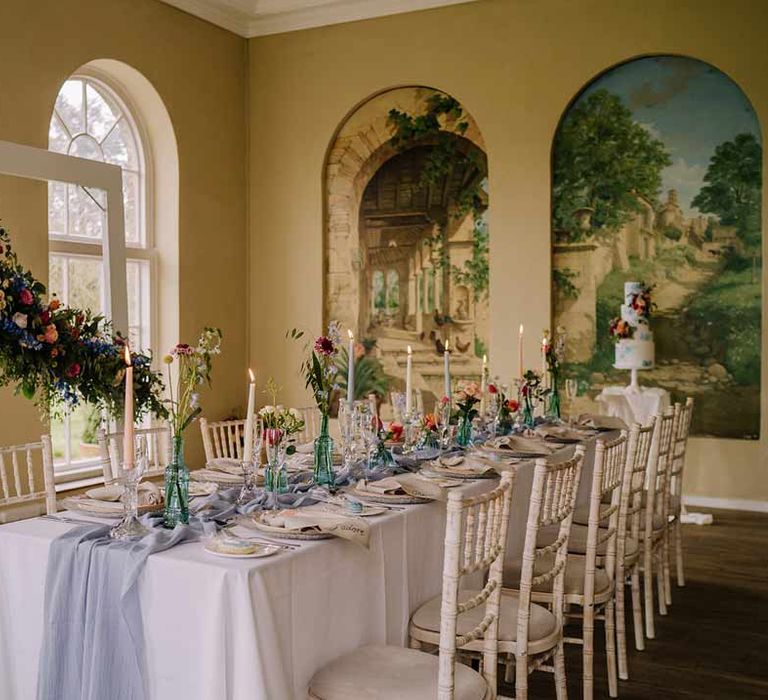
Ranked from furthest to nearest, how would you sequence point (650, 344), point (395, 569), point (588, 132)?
point (588, 132)
point (650, 344)
point (395, 569)

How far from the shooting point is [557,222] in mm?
7742

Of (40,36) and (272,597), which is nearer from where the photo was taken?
(272,597)

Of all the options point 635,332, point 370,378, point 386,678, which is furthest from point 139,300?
point 386,678

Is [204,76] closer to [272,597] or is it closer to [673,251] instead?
[673,251]

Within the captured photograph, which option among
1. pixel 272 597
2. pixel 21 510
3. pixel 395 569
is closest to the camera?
pixel 272 597

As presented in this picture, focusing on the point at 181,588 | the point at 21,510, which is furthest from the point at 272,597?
the point at 21,510

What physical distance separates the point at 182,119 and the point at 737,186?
4594 millimetres

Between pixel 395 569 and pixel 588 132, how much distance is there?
5.47 metres

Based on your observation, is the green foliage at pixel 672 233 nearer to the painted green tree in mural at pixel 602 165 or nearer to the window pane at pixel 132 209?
the painted green tree in mural at pixel 602 165

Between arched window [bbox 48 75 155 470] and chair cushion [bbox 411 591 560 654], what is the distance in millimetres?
4478

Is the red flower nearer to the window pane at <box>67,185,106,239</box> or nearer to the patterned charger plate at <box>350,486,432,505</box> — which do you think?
the patterned charger plate at <box>350,486,432,505</box>

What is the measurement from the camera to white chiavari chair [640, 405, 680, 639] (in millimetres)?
4262

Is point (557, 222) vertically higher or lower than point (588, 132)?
lower

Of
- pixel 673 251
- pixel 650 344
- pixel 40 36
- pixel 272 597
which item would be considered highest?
pixel 40 36
